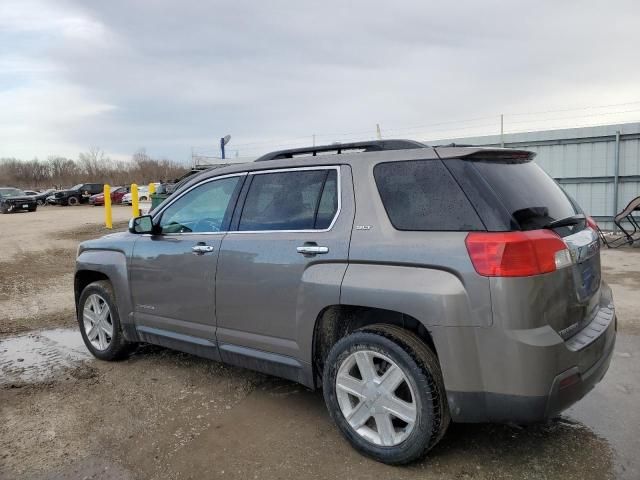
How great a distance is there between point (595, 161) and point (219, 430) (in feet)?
39.2

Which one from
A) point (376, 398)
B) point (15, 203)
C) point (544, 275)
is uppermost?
point (544, 275)

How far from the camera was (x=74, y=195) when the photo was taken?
40.2 meters

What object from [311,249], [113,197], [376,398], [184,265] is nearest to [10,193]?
[113,197]

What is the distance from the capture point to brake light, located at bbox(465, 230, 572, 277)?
254 centimetres

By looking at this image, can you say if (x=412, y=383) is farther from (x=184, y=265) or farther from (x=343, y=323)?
(x=184, y=265)

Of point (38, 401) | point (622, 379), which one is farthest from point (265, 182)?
point (622, 379)

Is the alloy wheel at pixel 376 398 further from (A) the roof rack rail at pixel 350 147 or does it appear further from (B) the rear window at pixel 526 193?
(A) the roof rack rail at pixel 350 147

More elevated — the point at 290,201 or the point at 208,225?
the point at 290,201

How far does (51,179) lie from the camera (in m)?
87.5

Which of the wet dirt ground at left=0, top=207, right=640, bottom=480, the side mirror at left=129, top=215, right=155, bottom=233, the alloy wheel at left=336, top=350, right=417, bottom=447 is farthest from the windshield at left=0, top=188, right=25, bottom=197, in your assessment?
the alloy wheel at left=336, top=350, right=417, bottom=447

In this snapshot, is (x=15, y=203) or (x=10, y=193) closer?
(x=15, y=203)

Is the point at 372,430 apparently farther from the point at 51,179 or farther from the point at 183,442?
the point at 51,179

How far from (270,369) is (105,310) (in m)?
2.17

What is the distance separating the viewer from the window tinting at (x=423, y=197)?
2.75m
